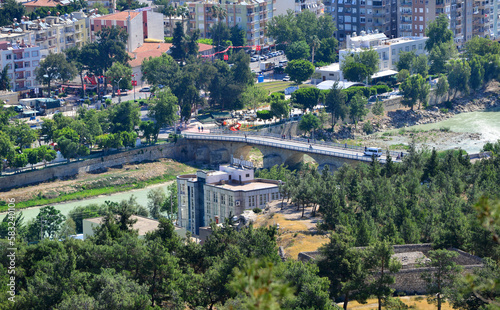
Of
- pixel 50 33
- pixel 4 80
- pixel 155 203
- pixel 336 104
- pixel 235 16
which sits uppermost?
pixel 235 16

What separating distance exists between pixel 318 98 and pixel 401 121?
12729 millimetres

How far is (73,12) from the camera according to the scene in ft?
465

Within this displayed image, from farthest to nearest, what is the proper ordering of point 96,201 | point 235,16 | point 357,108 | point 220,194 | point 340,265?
point 235,16, point 357,108, point 96,201, point 220,194, point 340,265

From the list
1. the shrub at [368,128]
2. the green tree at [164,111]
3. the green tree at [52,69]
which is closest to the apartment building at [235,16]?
the green tree at [52,69]

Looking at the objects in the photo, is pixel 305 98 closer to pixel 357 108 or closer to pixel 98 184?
pixel 357 108

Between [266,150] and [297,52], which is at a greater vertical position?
[297,52]

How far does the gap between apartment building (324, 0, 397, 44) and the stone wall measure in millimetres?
52410

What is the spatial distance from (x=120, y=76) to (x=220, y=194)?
50.3 metres

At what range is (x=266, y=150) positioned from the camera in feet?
319

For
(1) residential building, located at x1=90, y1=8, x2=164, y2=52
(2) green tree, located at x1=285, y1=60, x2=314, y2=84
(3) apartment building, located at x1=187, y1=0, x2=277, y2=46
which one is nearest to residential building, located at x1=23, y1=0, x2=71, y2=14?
(1) residential building, located at x1=90, y1=8, x2=164, y2=52

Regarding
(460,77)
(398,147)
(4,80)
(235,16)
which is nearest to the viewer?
(398,147)

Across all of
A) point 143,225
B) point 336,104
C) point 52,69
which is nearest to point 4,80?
point 52,69

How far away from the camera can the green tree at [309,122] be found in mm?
105312

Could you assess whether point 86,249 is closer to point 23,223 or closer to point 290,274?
point 290,274
